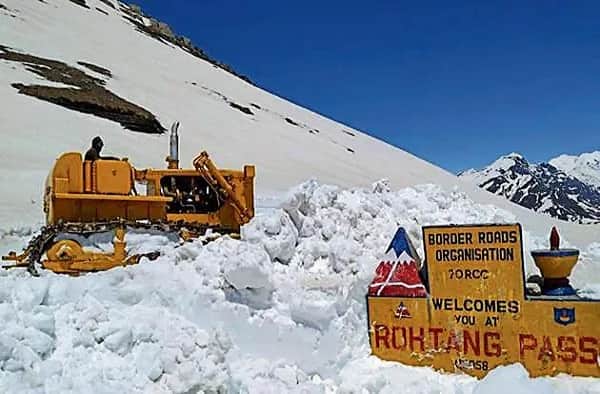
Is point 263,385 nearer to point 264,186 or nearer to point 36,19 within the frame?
point 264,186

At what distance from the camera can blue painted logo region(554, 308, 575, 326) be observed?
16.2ft

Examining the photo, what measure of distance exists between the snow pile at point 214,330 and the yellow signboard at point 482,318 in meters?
0.18

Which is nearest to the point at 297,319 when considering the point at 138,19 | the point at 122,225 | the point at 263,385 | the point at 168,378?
the point at 263,385

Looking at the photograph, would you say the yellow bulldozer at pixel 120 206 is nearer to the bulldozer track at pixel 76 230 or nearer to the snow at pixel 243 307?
the bulldozer track at pixel 76 230

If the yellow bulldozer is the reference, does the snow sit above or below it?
below

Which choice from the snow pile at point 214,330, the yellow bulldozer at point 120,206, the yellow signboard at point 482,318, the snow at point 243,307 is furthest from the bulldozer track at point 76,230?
the yellow signboard at point 482,318

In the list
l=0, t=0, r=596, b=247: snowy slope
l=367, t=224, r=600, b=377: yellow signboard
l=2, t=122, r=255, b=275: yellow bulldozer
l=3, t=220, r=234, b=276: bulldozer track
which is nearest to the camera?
l=367, t=224, r=600, b=377: yellow signboard

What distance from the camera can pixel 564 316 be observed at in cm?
497

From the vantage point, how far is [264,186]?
27.2 meters

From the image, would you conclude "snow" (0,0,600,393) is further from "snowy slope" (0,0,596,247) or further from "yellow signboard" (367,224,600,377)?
"snowy slope" (0,0,596,247)

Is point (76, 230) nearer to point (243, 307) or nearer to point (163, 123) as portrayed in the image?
point (243, 307)

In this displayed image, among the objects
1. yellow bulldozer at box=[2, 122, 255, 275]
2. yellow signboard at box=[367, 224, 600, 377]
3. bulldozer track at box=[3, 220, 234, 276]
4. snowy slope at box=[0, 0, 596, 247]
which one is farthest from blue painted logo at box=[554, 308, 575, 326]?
snowy slope at box=[0, 0, 596, 247]

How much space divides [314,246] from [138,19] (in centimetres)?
7086

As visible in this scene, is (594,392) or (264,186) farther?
(264,186)
